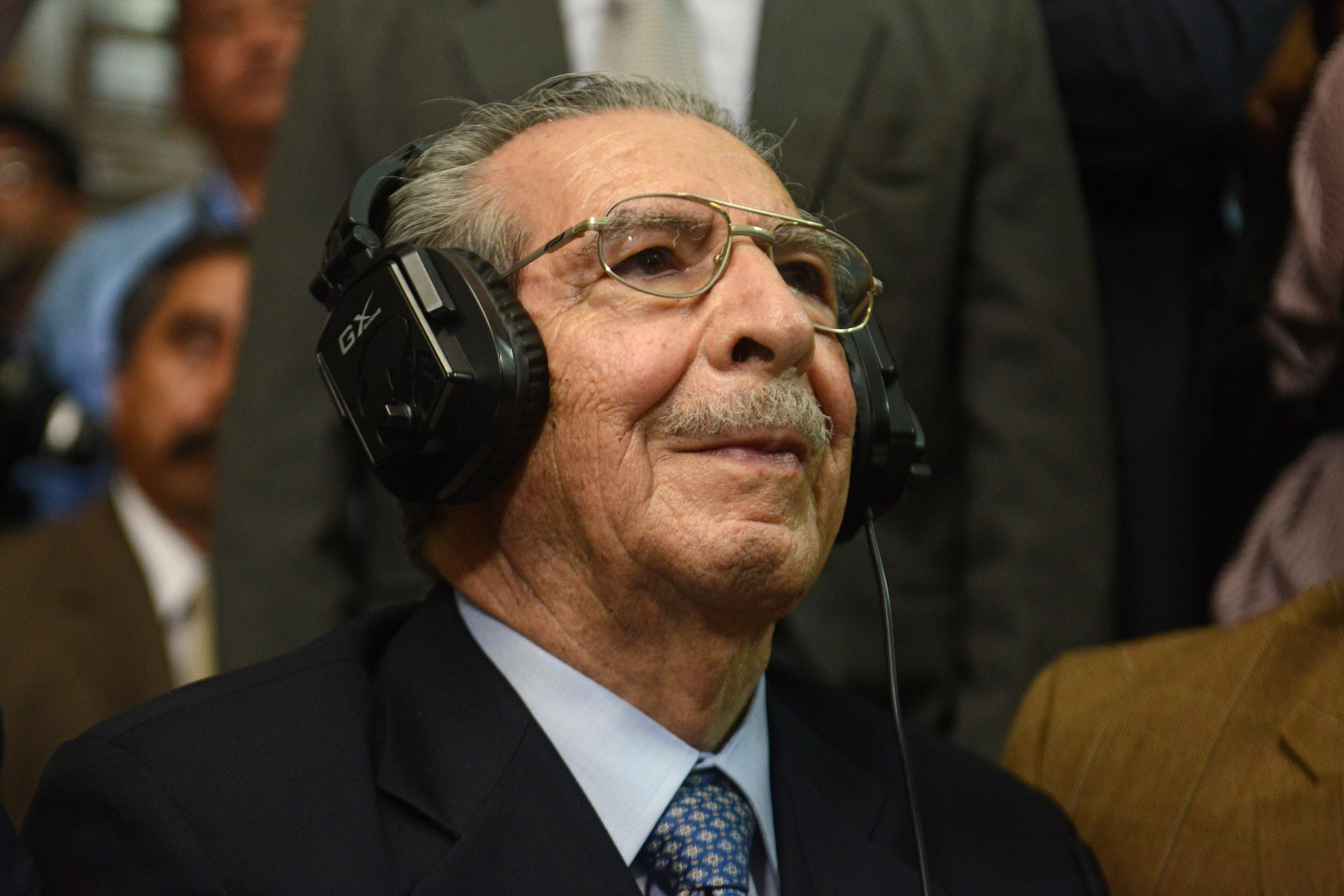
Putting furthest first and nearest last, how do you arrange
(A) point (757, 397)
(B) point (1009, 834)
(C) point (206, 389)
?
(C) point (206, 389)
(B) point (1009, 834)
(A) point (757, 397)

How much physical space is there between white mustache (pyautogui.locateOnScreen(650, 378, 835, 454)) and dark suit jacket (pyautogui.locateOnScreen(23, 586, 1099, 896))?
1.15 ft

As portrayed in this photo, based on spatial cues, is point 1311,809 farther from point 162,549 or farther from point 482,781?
point 162,549

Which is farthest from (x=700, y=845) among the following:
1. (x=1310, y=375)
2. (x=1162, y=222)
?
(x=1162, y=222)

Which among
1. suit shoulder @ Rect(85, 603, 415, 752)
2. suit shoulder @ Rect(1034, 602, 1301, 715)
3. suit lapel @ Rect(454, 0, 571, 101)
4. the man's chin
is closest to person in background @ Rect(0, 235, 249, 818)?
suit lapel @ Rect(454, 0, 571, 101)

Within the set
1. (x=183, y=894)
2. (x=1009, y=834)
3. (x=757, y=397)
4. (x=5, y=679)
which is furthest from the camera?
(x=5, y=679)

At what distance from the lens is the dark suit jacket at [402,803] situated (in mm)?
1327

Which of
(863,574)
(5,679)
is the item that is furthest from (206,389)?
(863,574)

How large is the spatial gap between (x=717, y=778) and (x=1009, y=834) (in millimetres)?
380

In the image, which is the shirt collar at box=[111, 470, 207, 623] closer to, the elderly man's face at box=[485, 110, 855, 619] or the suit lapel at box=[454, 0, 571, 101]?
the suit lapel at box=[454, 0, 571, 101]

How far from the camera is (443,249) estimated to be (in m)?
1.59

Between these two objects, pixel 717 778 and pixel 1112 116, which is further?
pixel 1112 116

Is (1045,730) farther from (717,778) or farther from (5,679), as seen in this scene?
(5,679)

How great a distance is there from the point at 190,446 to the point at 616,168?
212cm

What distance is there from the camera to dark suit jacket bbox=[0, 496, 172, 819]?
2588 mm
